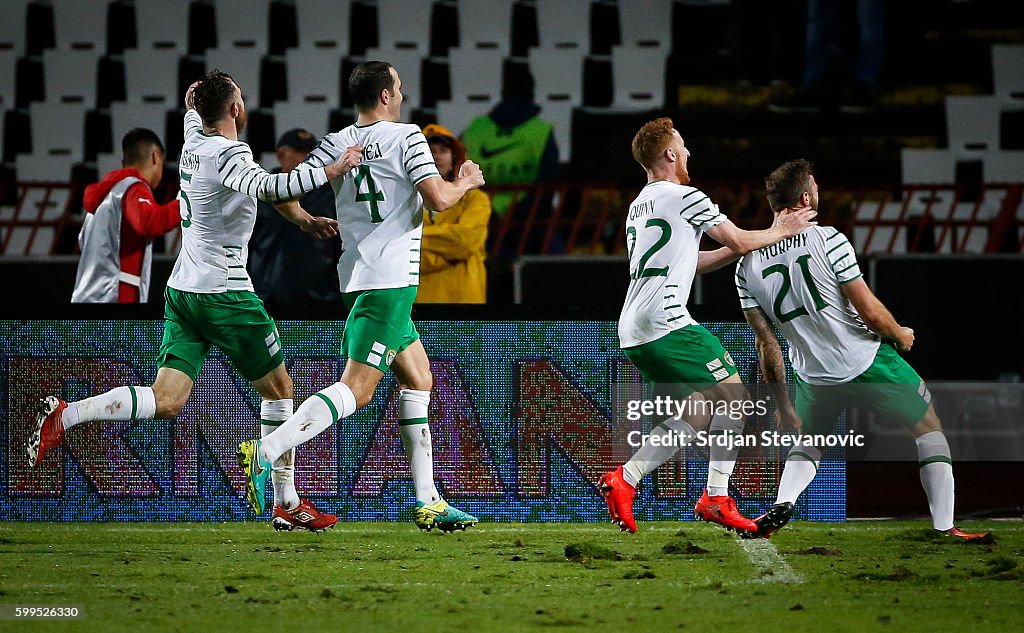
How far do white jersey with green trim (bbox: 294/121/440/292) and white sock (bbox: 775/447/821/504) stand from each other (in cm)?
176

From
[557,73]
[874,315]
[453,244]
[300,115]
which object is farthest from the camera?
[557,73]

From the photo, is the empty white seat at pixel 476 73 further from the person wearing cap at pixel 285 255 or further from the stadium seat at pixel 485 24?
the person wearing cap at pixel 285 255

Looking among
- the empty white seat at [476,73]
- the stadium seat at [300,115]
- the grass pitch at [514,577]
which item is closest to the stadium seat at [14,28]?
A: the stadium seat at [300,115]

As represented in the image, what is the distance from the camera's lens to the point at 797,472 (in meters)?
5.94

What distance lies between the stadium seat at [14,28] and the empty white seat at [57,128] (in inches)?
34.5

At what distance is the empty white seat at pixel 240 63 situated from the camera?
43.8 feet

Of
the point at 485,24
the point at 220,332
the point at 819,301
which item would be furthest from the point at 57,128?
the point at 819,301

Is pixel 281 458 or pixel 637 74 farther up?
pixel 637 74

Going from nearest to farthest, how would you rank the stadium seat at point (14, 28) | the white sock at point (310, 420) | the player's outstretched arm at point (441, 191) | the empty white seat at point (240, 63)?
the white sock at point (310, 420)
the player's outstretched arm at point (441, 191)
the empty white seat at point (240, 63)
the stadium seat at point (14, 28)

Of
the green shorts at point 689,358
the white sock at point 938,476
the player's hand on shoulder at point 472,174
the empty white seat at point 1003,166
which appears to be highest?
the empty white seat at point 1003,166

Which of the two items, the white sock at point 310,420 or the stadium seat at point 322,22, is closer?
the white sock at point 310,420

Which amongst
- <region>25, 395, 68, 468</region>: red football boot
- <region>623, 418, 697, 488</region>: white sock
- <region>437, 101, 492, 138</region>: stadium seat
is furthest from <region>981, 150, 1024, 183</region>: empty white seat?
<region>25, 395, 68, 468</region>: red football boot

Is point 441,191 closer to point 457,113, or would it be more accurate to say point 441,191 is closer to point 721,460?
point 721,460

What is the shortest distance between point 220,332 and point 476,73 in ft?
24.8
